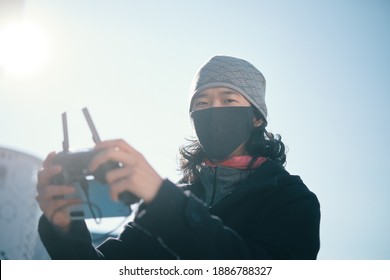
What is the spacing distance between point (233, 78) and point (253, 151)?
0.60 m

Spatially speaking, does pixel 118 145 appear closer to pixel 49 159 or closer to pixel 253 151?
pixel 49 159

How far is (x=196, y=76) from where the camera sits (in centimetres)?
256

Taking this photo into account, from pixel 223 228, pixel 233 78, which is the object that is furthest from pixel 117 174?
pixel 233 78

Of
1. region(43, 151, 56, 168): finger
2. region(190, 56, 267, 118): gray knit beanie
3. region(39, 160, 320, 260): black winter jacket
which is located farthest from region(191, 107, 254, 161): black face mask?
region(43, 151, 56, 168): finger

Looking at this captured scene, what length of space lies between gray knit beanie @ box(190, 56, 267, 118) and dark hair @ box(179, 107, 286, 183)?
0.15 m

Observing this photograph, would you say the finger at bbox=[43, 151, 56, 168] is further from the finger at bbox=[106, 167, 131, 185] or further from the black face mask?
the black face mask

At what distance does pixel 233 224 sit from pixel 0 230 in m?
3.96

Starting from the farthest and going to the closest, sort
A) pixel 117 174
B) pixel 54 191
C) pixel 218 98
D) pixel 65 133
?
pixel 218 98 < pixel 65 133 < pixel 54 191 < pixel 117 174

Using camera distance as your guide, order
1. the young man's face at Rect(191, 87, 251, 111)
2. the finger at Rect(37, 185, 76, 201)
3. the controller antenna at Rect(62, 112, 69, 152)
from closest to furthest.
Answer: the finger at Rect(37, 185, 76, 201) → the controller antenna at Rect(62, 112, 69, 152) → the young man's face at Rect(191, 87, 251, 111)

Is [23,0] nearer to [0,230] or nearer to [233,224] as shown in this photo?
[233,224]

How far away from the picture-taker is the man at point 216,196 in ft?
3.64

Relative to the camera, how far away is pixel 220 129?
2.25 metres

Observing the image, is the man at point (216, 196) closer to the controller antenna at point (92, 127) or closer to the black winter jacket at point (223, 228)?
the black winter jacket at point (223, 228)

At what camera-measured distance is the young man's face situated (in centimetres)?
234
